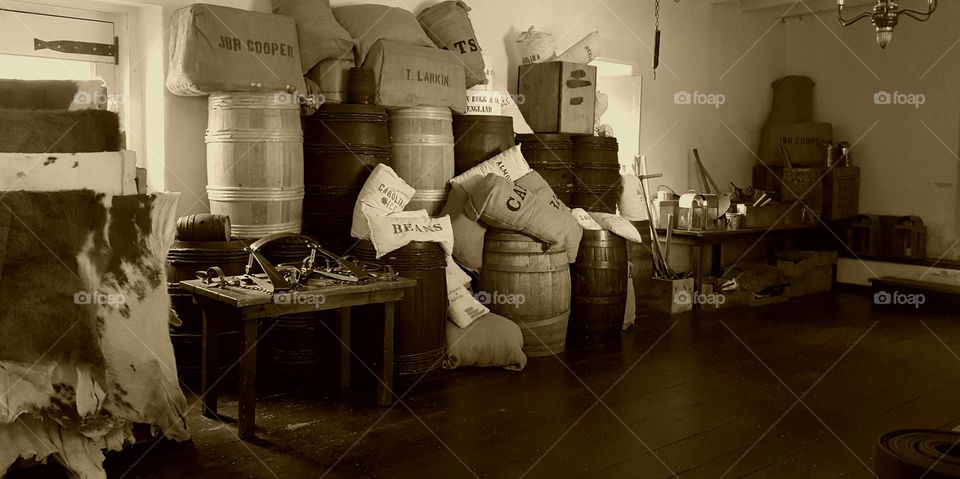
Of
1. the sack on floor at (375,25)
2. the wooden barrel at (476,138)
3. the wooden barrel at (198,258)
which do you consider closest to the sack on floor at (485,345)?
Answer: the wooden barrel at (476,138)

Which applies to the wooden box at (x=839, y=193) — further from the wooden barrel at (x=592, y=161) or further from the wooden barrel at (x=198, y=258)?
the wooden barrel at (x=198, y=258)

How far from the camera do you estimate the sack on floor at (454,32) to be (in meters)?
5.16

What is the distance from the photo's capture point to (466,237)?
4.68m

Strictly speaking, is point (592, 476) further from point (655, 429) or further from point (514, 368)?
point (514, 368)

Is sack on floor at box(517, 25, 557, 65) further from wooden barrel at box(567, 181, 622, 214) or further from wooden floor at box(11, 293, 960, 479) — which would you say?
wooden floor at box(11, 293, 960, 479)

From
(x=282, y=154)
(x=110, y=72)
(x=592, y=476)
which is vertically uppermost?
(x=110, y=72)

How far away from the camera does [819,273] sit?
7.55 meters

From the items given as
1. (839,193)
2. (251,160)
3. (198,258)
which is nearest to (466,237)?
(251,160)

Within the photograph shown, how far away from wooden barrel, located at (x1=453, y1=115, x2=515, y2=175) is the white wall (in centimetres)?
454

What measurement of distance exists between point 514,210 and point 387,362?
1207 millimetres

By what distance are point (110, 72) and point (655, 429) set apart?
3.24 m

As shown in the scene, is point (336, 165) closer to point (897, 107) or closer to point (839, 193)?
point (839, 193)

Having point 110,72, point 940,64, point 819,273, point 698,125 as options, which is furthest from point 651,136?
point 110,72

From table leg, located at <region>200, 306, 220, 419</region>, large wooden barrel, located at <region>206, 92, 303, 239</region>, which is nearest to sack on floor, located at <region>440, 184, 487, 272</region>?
large wooden barrel, located at <region>206, 92, 303, 239</region>
